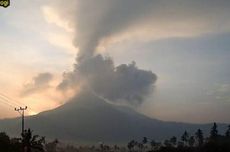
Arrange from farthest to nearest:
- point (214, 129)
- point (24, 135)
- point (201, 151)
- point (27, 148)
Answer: point (214, 129)
point (201, 151)
point (24, 135)
point (27, 148)

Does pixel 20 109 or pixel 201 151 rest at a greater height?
pixel 20 109

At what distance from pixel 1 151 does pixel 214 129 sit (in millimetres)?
122121

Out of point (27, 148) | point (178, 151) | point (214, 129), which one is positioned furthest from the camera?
point (214, 129)

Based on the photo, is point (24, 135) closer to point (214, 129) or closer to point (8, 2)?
point (8, 2)

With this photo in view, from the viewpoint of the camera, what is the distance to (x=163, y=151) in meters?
158

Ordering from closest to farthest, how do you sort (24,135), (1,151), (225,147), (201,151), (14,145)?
(24,135) → (1,151) → (14,145) → (225,147) → (201,151)

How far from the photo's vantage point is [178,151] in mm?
154375

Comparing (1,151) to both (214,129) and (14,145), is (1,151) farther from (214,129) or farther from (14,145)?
(214,129)

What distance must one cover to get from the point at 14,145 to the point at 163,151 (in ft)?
224

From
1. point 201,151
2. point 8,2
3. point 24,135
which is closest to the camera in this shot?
point 8,2

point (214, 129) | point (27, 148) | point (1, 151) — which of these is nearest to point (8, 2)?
point (27, 148)

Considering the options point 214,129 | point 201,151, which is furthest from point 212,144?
point 214,129

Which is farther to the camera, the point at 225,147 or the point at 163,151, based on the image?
the point at 163,151

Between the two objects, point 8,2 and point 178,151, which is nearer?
point 8,2
